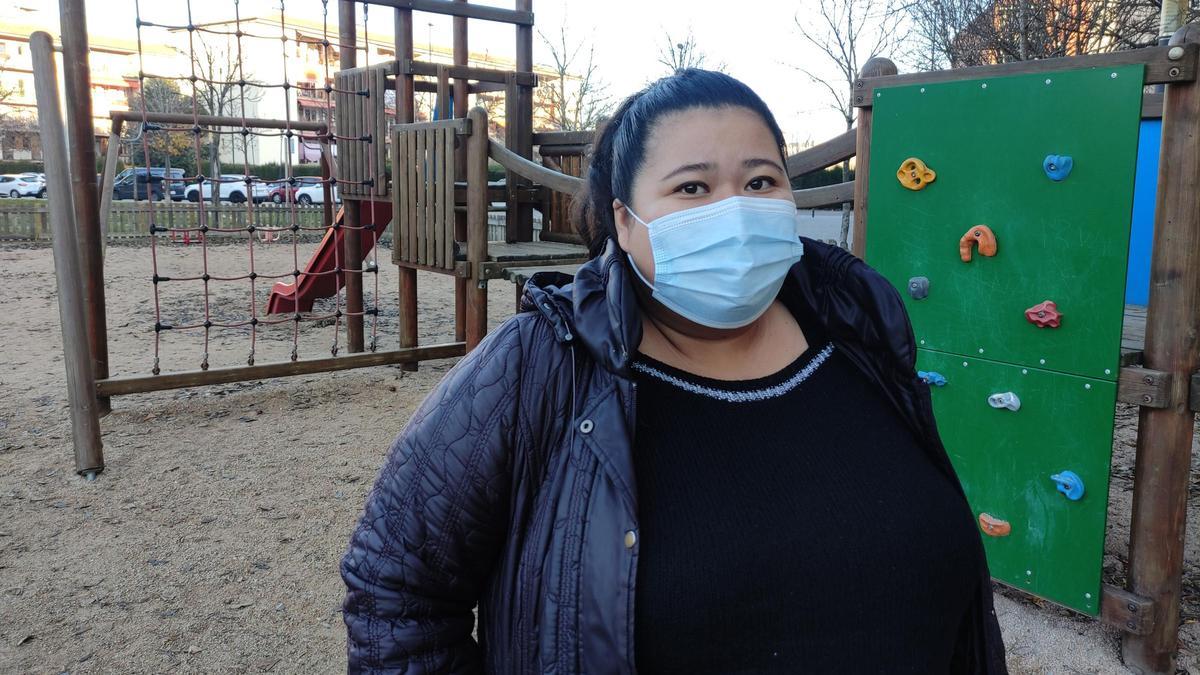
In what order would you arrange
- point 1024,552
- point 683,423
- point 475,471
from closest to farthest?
point 475,471 → point 683,423 → point 1024,552

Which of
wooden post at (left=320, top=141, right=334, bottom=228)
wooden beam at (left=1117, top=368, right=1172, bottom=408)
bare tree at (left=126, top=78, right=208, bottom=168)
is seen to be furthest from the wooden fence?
wooden beam at (left=1117, top=368, right=1172, bottom=408)

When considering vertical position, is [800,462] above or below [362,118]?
below

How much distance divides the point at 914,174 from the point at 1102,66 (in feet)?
2.27

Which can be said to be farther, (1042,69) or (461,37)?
(461,37)

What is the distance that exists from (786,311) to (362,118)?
242 inches

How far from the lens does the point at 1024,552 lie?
125 inches

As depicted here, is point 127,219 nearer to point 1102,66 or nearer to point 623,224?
point 1102,66

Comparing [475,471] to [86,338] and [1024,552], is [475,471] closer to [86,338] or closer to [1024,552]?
[1024,552]

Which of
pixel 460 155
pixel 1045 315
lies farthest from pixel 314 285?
pixel 1045 315

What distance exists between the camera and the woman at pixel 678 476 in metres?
1.27

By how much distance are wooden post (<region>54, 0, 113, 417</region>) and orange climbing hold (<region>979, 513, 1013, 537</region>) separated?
4.60 metres

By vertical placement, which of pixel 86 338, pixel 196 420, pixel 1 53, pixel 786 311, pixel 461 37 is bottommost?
pixel 196 420

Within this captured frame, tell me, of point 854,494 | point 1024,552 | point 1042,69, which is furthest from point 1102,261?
point 854,494

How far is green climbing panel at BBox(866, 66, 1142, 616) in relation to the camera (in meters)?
2.84
